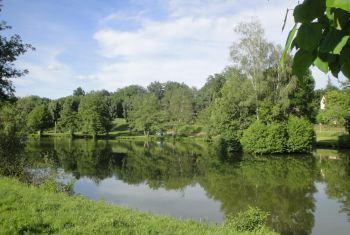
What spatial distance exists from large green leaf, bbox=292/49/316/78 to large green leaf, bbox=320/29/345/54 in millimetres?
78

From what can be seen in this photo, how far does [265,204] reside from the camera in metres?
16.2

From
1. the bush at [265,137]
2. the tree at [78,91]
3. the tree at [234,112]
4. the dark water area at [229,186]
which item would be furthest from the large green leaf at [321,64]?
the tree at [78,91]

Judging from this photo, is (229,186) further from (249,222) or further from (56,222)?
(56,222)

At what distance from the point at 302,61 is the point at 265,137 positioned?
3429 centimetres

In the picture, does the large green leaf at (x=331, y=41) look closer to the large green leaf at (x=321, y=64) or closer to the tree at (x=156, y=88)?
the large green leaf at (x=321, y=64)

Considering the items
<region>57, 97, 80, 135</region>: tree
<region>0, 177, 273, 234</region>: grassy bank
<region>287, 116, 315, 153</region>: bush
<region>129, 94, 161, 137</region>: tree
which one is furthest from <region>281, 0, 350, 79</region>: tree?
<region>57, 97, 80, 135</region>: tree

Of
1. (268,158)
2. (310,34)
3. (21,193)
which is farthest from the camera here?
(268,158)

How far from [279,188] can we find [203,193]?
14.4ft

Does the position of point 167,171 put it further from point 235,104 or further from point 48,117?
point 48,117

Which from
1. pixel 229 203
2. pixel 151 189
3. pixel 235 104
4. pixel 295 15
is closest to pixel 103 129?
pixel 235 104

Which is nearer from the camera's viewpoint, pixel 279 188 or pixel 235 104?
pixel 279 188

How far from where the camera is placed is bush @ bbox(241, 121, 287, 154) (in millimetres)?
33906

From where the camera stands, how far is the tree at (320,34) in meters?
1.15

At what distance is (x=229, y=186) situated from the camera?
66.5 ft
